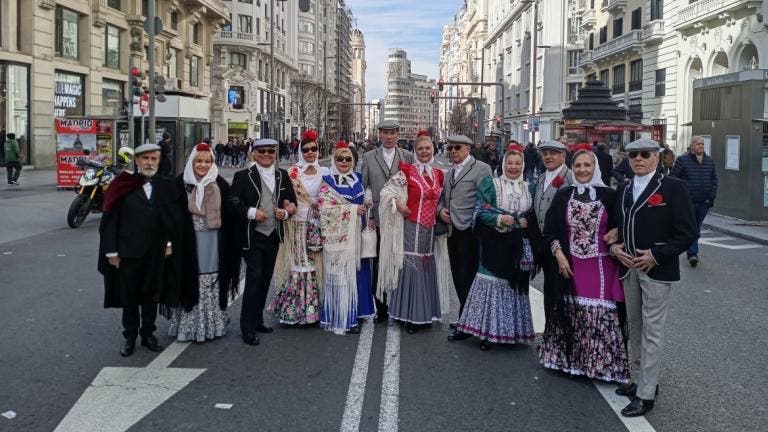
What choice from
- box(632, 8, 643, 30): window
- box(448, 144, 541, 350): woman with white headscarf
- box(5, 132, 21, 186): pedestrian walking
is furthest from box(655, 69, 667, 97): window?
box(448, 144, 541, 350): woman with white headscarf

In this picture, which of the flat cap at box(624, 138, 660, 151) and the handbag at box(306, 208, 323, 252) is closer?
the flat cap at box(624, 138, 660, 151)

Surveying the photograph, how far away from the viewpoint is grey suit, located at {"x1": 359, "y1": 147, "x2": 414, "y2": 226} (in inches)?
295

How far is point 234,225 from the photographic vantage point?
6.71 m

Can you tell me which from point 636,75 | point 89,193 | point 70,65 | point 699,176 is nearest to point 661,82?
point 636,75

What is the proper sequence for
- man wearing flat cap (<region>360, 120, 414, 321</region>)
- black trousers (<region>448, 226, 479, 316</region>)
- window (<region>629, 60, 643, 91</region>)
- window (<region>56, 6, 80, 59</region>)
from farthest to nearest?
window (<region>629, 60, 643, 91</region>) < window (<region>56, 6, 80, 59</region>) < man wearing flat cap (<region>360, 120, 414, 321</region>) < black trousers (<region>448, 226, 479, 316</region>)

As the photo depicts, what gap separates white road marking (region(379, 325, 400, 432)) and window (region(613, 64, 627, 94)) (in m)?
42.9

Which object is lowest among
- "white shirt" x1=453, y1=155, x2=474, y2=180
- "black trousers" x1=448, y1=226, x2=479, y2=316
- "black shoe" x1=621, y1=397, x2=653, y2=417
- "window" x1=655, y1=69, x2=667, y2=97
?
"black shoe" x1=621, y1=397, x2=653, y2=417

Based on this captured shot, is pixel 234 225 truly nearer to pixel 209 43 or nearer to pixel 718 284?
pixel 718 284

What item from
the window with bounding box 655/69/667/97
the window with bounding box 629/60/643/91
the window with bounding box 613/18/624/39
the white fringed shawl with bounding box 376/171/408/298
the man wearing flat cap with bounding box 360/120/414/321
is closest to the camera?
the white fringed shawl with bounding box 376/171/408/298

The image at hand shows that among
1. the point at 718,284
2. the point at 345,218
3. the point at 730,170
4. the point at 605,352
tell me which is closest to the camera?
the point at 605,352

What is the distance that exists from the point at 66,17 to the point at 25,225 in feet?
70.4

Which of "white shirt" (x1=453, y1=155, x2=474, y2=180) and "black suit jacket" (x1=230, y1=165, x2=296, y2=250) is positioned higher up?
"white shirt" (x1=453, y1=155, x2=474, y2=180)

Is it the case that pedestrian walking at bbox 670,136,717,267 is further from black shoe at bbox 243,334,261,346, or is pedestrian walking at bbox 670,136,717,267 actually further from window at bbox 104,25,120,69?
window at bbox 104,25,120,69

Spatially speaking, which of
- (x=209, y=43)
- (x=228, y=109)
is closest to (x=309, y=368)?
(x=209, y=43)
